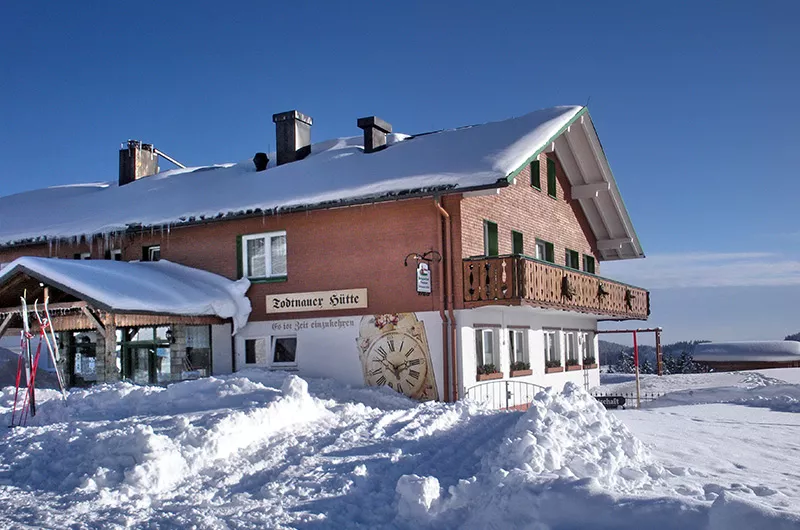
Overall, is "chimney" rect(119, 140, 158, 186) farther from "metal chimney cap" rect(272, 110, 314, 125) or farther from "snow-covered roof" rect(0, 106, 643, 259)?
"metal chimney cap" rect(272, 110, 314, 125)

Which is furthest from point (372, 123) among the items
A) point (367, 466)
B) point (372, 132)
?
point (367, 466)

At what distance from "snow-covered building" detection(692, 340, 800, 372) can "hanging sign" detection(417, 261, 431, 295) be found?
150 feet

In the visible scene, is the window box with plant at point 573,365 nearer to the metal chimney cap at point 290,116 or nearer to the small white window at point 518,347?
the small white window at point 518,347

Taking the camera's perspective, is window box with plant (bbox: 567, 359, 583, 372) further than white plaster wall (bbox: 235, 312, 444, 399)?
Yes

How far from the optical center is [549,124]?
20.5 metres

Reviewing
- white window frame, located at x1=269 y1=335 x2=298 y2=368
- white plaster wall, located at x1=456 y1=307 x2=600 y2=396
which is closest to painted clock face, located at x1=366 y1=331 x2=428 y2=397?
white plaster wall, located at x1=456 y1=307 x2=600 y2=396

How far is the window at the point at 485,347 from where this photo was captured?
18.9 meters

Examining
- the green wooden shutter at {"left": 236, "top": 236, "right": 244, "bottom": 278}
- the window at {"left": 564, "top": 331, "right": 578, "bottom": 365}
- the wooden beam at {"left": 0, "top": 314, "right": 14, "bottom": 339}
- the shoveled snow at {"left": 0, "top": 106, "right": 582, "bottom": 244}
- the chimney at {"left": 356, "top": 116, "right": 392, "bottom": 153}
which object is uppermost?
the chimney at {"left": 356, "top": 116, "right": 392, "bottom": 153}

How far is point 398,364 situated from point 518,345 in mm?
4171

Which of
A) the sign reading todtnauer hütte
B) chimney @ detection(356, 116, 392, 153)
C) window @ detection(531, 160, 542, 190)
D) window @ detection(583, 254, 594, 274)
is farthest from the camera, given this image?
window @ detection(583, 254, 594, 274)

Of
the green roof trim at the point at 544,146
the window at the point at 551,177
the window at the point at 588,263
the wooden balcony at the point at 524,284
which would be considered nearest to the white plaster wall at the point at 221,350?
the wooden balcony at the point at 524,284

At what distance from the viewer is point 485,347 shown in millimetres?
19359

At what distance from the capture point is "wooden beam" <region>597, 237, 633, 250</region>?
28859mm

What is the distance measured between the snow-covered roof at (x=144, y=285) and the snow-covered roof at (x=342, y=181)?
1582 mm
